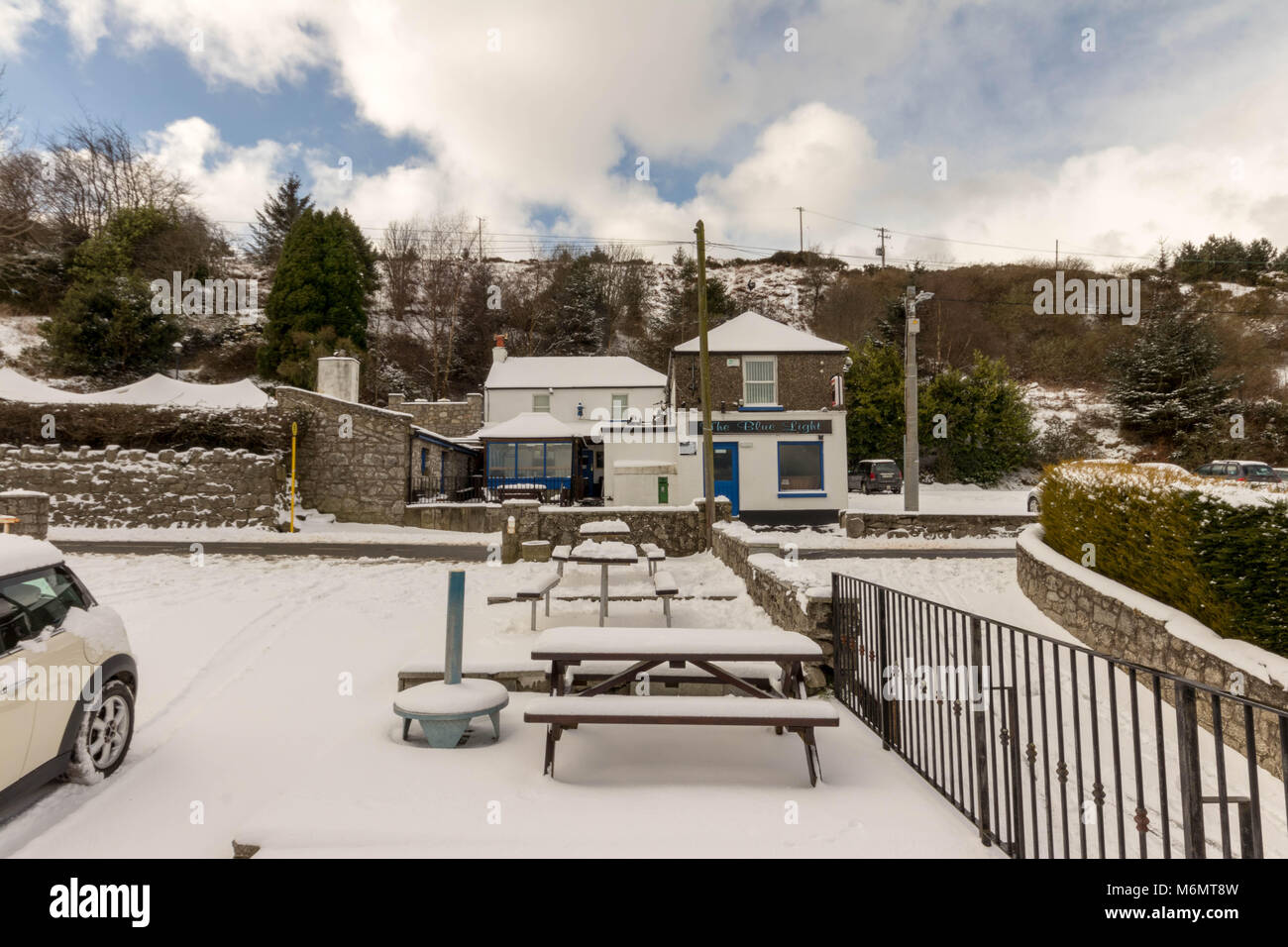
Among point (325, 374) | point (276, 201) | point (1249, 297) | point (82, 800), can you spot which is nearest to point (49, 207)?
point (276, 201)

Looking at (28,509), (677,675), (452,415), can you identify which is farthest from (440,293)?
(677,675)

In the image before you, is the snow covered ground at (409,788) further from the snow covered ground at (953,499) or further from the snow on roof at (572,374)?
the snow on roof at (572,374)

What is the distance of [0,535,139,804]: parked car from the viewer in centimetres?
315

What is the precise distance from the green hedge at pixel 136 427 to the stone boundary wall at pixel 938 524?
649 inches

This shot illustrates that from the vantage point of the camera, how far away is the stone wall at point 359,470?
1906 centimetres

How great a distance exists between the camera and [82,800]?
360 cm

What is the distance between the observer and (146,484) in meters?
15.9

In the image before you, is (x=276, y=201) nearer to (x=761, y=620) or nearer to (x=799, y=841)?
(x=761, y=620)

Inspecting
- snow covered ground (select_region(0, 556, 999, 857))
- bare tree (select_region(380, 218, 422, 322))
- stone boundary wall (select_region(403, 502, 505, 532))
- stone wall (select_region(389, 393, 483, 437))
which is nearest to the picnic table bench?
snow covered ground (select_region(0, 556, 999, 857))

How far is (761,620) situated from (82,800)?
20.2 feet

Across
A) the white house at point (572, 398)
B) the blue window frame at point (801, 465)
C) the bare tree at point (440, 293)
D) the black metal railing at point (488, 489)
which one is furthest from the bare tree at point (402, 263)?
the blue window frame at point (801, 465)

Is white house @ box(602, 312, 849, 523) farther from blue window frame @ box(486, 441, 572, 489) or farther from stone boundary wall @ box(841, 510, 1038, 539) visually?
stone boundary wall @ box(841, 510, 1038, 539)

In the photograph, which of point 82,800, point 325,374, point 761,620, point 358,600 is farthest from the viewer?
point 325,374

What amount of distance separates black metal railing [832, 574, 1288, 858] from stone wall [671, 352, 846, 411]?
16.0m
